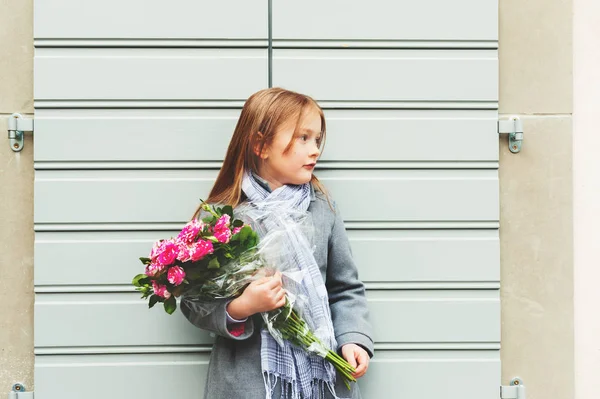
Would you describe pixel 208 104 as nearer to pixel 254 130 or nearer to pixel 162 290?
pixel 254 130

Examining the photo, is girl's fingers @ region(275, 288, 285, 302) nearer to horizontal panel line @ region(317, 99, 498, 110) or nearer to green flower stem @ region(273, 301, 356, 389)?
green flower stem @ region(273, 301, 356, 389)

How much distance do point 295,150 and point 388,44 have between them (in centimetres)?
83

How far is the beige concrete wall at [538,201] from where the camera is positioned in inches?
124

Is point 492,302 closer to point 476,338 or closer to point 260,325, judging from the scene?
point 476,338

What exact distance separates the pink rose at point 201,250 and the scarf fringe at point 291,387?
58 cm

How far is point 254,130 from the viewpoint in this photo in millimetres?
2695

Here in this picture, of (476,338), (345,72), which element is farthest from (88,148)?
(476,338)

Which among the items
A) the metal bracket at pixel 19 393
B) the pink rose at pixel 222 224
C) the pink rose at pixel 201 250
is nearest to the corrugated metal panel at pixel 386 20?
the pink rose at pixel 222 224

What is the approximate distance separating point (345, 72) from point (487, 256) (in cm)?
111

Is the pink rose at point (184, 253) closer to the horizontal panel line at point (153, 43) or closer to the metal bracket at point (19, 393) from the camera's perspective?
the horizontal panel line at point (153, 43)

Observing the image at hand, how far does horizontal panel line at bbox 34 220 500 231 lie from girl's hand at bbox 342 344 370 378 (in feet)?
2.16

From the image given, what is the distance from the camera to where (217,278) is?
7.85ft

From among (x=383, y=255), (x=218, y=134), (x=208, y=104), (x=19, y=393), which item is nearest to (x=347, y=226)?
(x=383, y=255)

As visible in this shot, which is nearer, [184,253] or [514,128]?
[184,253]
